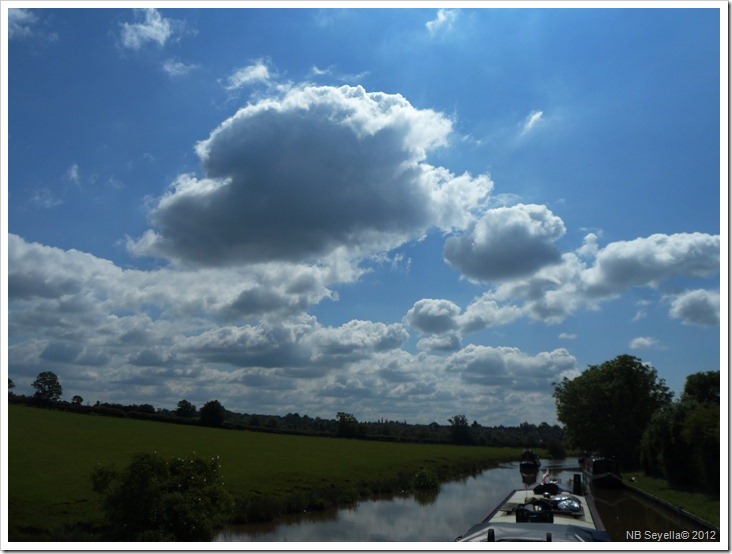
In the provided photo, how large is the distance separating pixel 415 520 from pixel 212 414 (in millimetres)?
20184

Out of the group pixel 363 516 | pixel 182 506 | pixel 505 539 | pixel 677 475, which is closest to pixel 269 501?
pixel 363 516

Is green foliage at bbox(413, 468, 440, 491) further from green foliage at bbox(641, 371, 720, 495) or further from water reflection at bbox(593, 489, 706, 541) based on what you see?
green foliage at bbox(641, 371, 720, 495)

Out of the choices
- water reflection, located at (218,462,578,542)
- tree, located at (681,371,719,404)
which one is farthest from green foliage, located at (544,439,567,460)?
water reflection, located at (218,462,578,542)

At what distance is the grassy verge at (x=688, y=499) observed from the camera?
2290cm

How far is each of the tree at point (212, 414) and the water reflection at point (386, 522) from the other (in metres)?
14.4

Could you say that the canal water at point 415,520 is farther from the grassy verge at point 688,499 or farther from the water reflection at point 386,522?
the grassy verge at point 688,499

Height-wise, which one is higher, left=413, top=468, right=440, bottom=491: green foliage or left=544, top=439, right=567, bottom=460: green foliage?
left=413, top=468, right=440, bottom=491: green foliage

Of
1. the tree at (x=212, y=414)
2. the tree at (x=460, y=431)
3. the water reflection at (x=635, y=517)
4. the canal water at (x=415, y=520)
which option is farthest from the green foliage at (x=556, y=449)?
the tree at (x=212, y=414)

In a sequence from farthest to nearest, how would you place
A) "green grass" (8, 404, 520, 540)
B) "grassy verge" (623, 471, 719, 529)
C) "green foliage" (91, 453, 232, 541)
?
"grassy verge" (623, 471, 719, 529) < "green grass" (8, 404, 520, 540) < "green foliage" (91, 453, 232, 541)

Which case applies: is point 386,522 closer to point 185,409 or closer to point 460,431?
point 185,409

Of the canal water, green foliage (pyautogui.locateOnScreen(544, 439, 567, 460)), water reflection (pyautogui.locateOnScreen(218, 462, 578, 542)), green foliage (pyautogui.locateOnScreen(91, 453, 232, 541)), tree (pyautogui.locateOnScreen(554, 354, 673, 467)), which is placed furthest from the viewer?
green foliage (pyautogui.locateOnScreen(544, 439, 567, 460))

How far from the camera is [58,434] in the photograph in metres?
31.7

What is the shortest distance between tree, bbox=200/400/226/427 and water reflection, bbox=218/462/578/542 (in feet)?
47.1

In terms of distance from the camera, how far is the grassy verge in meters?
22.9
